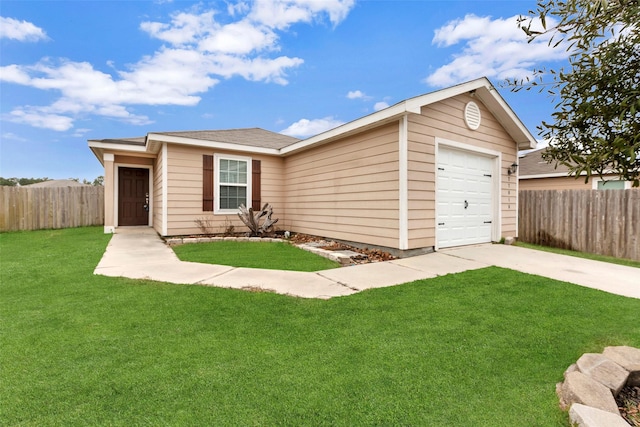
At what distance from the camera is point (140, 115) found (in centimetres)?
1745

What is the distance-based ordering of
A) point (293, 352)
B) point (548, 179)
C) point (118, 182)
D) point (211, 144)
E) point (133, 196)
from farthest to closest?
point (548, 179)
point (133, 196)
point (118, 182)
point (211, 144)
point (293, 352)

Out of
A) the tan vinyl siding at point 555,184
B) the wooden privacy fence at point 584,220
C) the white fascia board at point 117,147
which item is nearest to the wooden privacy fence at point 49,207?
the white fascia board at point 117,147

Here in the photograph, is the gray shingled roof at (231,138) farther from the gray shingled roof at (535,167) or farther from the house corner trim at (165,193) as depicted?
the gray shingled roof at (535,167)

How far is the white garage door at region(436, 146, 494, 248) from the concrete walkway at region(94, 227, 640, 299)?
1.91 ft

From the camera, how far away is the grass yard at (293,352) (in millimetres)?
1585

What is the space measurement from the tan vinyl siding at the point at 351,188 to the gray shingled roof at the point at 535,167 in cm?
906

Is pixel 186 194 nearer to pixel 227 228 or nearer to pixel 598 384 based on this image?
pixel 227 228

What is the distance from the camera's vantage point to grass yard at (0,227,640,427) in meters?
1.58

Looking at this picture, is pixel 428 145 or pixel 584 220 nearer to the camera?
pixel 428 145

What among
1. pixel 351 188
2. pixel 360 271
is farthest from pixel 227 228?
pixel 360 271

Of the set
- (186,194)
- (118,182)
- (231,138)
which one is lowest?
(186,194)

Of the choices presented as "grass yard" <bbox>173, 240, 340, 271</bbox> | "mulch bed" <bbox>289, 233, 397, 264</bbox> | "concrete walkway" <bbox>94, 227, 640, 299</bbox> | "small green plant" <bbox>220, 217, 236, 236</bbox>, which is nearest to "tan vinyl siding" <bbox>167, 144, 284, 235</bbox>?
"small green plant" <bbox>220, 217, 236, 236</bbox>

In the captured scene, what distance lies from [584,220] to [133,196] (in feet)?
43.6

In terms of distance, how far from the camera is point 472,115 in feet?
22.3
